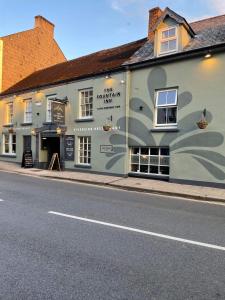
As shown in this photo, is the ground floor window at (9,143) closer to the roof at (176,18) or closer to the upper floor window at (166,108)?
the upper floor window at (166,108)

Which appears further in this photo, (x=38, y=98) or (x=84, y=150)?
(x=38, y=98)

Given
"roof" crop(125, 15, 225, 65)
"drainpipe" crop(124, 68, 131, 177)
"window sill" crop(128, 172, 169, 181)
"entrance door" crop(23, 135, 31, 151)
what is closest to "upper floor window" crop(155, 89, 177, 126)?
"drainpipe" crop(124, 68, 131, 177)

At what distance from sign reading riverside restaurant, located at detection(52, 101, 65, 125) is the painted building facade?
0.10m

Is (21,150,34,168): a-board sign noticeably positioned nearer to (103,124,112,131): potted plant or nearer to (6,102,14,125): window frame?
(6,102,14,125): window frame

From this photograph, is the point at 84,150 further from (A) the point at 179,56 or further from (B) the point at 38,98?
(A) the point at 179,56

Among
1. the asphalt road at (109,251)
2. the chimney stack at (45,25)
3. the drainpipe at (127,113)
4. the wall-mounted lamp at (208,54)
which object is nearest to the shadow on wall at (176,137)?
the drainpipe at (127,113)

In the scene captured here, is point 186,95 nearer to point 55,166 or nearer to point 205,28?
point 205,28

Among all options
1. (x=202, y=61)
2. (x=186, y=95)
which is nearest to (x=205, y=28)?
(x=202, y=61)

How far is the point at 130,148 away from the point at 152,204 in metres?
6.57

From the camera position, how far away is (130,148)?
1542 cm

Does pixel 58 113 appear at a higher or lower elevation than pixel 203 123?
higher

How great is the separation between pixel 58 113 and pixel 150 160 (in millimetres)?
6476

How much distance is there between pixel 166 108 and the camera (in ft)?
46.6

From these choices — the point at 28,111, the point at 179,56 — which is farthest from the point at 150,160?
the point at 28,111
